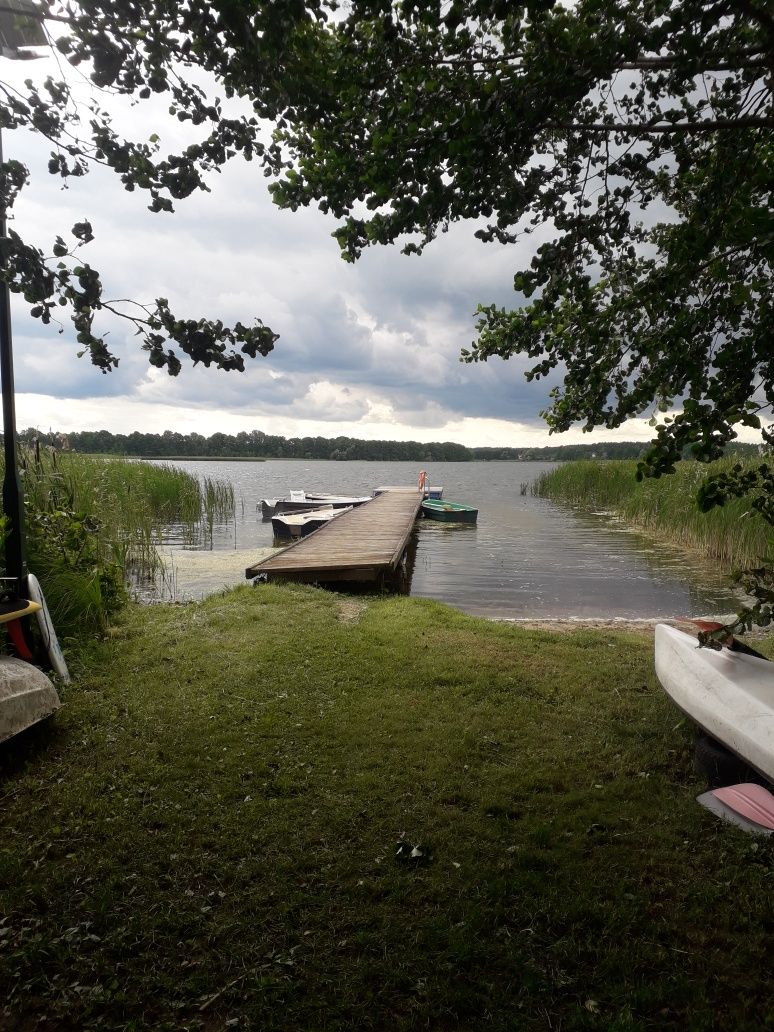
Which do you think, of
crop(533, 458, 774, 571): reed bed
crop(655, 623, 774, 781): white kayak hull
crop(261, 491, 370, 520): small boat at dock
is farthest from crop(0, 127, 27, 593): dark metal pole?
crop(261, 491, 370, 520): small boat at dock

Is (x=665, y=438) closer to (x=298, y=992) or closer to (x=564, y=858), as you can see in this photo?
(x=564, y=858)

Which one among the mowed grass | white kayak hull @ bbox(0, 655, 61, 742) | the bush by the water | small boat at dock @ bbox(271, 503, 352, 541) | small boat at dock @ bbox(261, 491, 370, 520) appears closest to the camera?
the mowed grass

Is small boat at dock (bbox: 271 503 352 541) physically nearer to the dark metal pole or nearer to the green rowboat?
the green rowboat

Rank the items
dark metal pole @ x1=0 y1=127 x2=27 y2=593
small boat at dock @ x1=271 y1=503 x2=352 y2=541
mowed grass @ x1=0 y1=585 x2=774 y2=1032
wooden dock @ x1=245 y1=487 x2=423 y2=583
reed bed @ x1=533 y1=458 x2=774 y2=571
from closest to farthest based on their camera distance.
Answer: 1. mowed grass @ x1=0 y1=585 x2=774 y2=1032
2. dark metal pole @ x1=0 y1=127 x2=27 y2=593
3. wooden dock @ x1=245 y1=487 x2=423 y2=583
4. reed bed @ x1=533 y1=458 x2=774 y2=571
5. small boat at dock @ x1=271 y1=503 x2=352 y2=541

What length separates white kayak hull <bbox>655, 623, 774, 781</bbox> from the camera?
3683 millimetres

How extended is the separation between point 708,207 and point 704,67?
89cm

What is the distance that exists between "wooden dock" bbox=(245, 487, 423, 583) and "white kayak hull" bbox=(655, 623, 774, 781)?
5.91 meters

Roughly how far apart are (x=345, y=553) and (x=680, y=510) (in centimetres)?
1073

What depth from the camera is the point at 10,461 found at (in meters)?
4.60

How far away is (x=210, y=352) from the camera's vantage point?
271 centimetres

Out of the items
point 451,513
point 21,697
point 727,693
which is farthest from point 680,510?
point 21,697

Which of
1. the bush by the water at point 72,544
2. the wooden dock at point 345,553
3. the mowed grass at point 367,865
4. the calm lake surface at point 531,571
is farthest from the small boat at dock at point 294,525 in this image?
the mowed grass at point 367,865

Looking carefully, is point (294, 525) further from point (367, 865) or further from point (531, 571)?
point (367, 865)

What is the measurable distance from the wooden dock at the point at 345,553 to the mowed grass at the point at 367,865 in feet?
15.2
